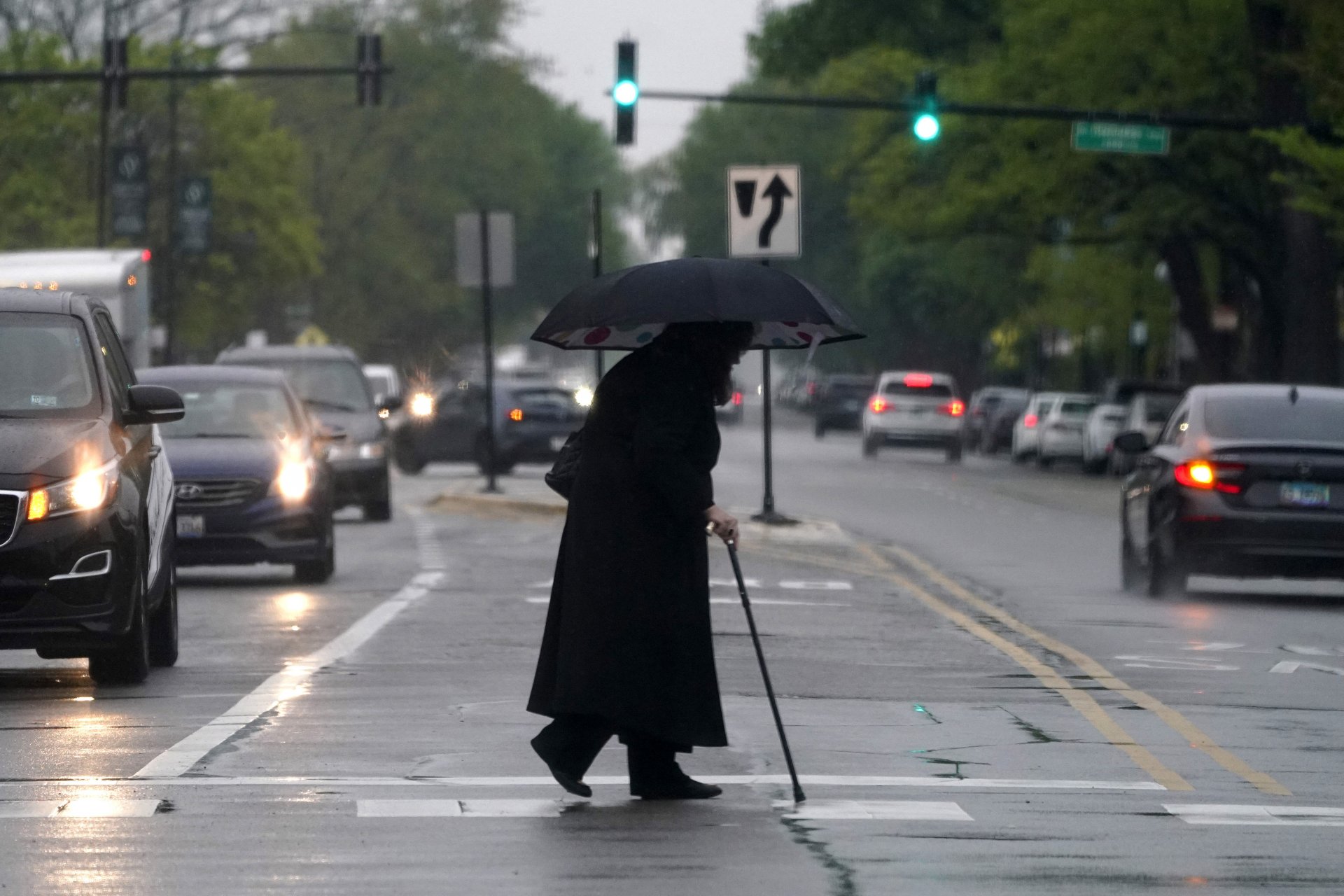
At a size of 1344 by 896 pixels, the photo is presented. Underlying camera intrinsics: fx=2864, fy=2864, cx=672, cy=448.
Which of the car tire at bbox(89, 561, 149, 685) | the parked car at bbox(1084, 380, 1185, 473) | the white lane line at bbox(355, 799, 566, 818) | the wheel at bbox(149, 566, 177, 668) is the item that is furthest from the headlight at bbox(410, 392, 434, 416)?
the white lane line at bbox(355, 799, 566, 818)

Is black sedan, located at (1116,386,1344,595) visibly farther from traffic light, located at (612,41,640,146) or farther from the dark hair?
traffic light, located at (612,41,640,146)

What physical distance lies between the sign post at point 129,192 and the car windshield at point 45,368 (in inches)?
1609

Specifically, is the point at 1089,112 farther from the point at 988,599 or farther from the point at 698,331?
the point at 698,331

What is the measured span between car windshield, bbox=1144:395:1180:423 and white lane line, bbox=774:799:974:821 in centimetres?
3726

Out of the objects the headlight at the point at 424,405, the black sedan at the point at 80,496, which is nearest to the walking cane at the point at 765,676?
the black sedan at the point at 80,496

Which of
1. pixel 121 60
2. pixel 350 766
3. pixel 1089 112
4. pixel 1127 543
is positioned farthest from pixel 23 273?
pixel 350 766

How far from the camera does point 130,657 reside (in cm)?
1265

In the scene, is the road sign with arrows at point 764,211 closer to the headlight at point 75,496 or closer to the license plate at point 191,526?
the license plate at point 191,526

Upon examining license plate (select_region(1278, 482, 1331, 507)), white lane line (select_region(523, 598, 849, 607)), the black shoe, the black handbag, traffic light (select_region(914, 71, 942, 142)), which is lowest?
white lane line (select_region(523, 598, 849, 607))

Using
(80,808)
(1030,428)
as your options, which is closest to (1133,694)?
(80,808)

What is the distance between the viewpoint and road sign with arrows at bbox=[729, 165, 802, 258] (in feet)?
80.4

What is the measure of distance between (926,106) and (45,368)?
70.5 feet

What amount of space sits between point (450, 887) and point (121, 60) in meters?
28.9

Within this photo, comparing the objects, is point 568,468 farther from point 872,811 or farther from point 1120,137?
point 1120,137
